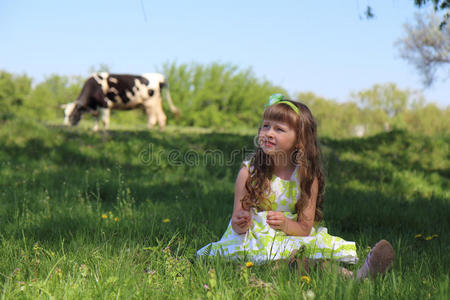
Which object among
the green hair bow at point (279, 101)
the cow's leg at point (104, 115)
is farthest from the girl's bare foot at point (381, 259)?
the cow's leg at point (104, 115)

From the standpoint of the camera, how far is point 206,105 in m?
44.4

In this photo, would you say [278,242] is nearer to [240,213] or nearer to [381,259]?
[240,213]

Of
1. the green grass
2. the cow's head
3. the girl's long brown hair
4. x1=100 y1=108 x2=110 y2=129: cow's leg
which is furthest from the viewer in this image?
the cow's head

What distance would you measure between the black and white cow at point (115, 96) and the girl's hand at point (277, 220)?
985cm

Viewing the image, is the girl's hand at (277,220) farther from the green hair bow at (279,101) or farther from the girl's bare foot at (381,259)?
the green hair bow at (279,101)

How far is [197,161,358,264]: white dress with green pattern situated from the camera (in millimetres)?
2680

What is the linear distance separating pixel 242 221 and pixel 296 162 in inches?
24.8

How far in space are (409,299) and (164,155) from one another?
656 cm

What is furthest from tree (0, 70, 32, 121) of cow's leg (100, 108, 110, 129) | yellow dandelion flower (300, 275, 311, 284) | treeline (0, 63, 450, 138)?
yellow dandelion flower (300, 275, 311, 284)

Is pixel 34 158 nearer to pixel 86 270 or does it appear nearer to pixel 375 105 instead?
pixel 86 270

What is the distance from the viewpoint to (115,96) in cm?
1235

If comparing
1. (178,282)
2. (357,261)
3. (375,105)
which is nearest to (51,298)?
(178,282)

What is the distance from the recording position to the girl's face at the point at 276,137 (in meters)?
2.78

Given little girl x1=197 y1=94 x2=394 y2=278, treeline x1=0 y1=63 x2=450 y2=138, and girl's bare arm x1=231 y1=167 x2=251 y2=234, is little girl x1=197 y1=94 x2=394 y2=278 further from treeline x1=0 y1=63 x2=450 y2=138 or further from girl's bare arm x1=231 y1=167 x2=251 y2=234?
treeline x1=0 y1=63 x2=450 y2=138
